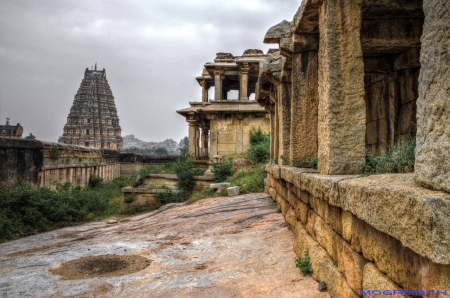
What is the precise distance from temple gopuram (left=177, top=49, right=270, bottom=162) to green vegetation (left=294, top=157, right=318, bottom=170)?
36.5ft

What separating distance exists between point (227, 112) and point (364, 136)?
45.2 ft

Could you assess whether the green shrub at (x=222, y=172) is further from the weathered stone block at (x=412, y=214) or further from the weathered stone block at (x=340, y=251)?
the weathered stone block at (x=412, y=214)

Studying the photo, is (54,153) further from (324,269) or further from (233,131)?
(324,269)

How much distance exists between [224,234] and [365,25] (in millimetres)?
4135

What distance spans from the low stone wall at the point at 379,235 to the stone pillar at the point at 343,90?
40 centimetres

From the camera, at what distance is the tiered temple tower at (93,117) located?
44.9m

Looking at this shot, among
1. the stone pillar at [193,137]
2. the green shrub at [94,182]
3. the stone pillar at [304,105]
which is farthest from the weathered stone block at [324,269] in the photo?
the green shrub at [94,182]

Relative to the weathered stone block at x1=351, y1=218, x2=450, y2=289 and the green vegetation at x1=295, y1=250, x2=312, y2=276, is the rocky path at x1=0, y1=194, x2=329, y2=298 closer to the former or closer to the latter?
the green vegetation at x1=295, y1=250, x2=312, y2=276

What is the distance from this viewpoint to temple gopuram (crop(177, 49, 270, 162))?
17.1 m

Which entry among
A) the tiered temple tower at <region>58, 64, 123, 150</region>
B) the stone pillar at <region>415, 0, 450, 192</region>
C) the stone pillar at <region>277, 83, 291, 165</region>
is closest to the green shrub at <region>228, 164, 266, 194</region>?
the stone pillar at <region>277, 83, 291, 165</region>

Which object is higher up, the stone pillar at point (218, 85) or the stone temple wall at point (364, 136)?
the stone pillar at point (218, 85)

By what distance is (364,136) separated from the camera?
3.53m

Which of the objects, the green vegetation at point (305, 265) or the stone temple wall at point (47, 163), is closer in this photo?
the green vegetation at point (305, 265)

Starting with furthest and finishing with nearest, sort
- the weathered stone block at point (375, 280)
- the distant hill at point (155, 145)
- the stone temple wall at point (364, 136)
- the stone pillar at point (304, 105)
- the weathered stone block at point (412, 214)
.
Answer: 1. the distant hill at point (155, 145)
2. the stone pillar at point (304, 105)
3. the weathered stone block at point (375, 280)
4. the stone temple wall at point (364, 136)
5. the weathered stone block at point (412, 214)
